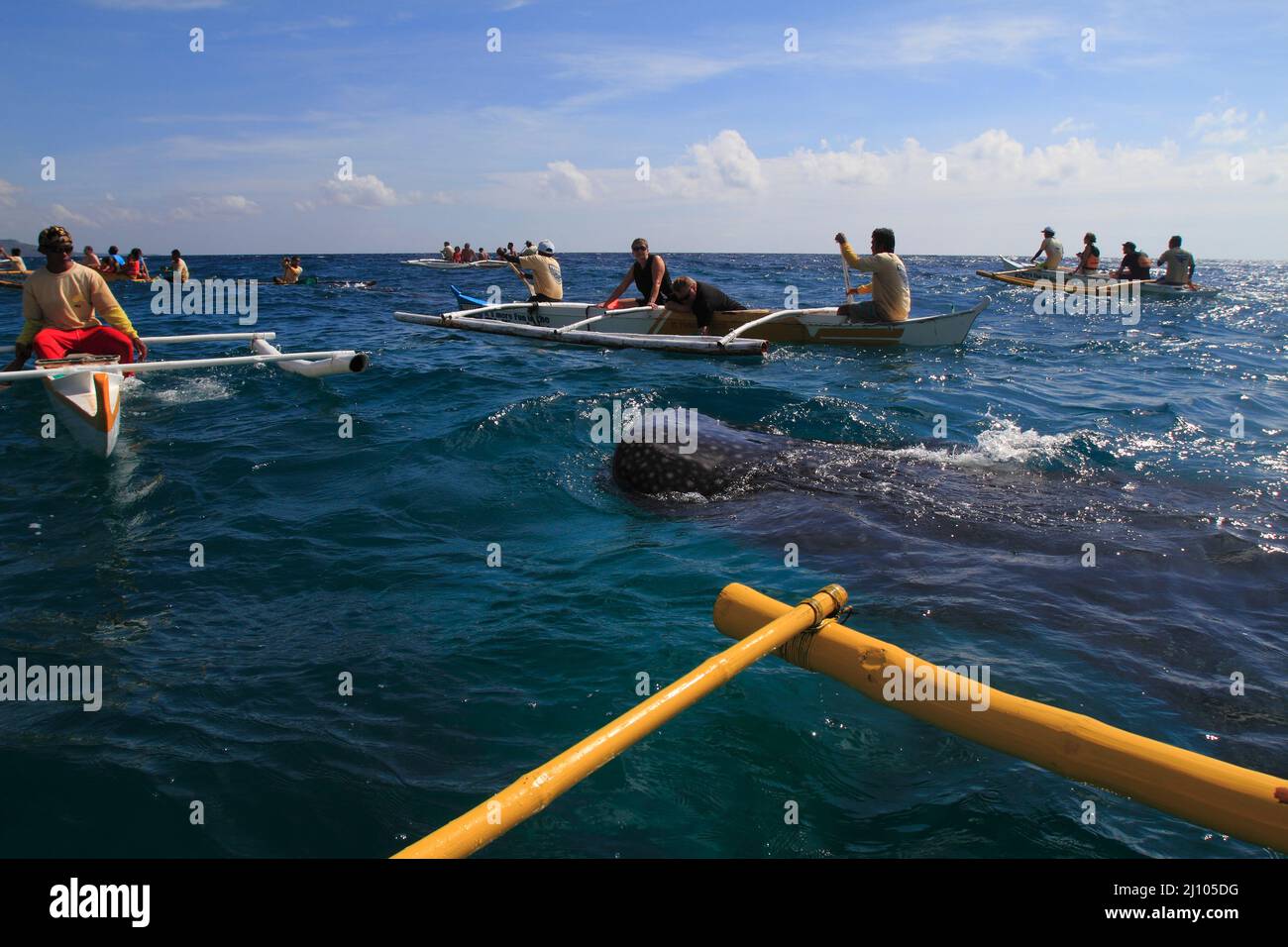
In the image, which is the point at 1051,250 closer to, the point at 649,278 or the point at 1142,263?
the point at 1142,263

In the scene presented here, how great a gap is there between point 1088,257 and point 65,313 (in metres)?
27.6

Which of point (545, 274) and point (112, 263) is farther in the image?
point (112, 263)

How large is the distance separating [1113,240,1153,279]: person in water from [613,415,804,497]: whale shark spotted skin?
2327cm

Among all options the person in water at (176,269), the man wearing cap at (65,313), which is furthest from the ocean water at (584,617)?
the person in water at (176,269)

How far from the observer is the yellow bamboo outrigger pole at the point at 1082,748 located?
221 cm

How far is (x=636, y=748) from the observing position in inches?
140

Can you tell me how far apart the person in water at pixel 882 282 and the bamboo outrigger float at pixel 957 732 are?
456 inches

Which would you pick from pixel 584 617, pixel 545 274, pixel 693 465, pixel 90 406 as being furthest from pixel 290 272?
pixel 584 617

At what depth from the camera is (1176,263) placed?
25312 mm

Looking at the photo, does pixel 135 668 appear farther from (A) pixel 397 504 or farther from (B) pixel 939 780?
(B) pixel 939 780

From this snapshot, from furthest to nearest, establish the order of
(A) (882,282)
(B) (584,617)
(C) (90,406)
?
(A) (882,282) < (C) (90,406) < (B) (584,617)

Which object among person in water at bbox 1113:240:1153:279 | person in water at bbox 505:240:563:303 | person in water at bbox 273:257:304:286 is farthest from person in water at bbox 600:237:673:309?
person in water at bbox 273:257:304:286

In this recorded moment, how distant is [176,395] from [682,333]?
802 centimetres
